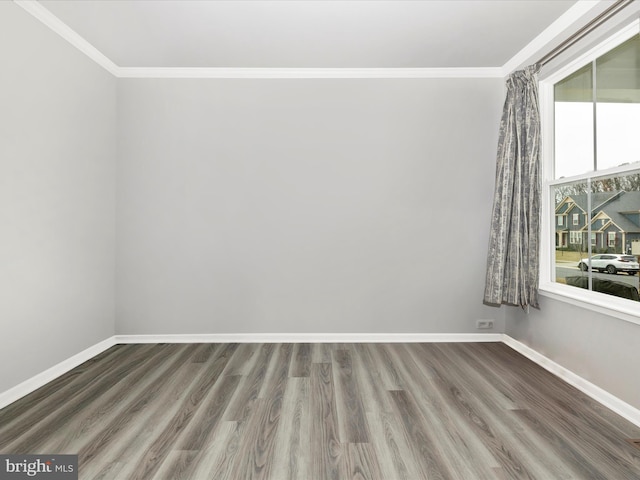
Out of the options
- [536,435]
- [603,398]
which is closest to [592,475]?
[536,435]

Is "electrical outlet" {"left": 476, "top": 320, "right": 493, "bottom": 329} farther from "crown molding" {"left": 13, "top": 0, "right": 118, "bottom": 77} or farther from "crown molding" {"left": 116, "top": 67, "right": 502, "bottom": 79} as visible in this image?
"crown molding" {"left": 13, "top": 0, "right": 118, "bottom": 77}

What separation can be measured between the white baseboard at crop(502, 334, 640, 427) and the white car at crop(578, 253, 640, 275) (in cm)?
81

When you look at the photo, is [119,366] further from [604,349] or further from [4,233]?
→ [604,349]

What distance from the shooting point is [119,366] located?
319cm

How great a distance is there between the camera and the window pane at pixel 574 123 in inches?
111

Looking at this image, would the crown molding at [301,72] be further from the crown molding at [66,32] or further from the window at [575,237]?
the window at [575,237]

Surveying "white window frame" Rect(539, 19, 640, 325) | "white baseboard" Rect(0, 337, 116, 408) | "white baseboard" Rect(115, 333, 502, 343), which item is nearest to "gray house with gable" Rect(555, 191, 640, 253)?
"white window frame" Rect(539, 19, 640, 325)

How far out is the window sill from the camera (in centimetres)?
233

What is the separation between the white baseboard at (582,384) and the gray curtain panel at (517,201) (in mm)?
480

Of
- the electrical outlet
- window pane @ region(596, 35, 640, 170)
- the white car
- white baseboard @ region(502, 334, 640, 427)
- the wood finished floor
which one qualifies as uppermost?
window pane @ region(596, 35, 640, 170)

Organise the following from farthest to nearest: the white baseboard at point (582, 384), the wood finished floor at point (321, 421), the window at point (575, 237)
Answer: the window at point (575, 237), the white baseboard at point (582, 384), the wood finished floor at point (321, 421)

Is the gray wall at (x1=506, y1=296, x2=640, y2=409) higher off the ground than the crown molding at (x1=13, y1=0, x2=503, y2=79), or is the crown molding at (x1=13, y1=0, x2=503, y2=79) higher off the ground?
the crown molding at (x1=13, y1=0, x2=503, y2=79)

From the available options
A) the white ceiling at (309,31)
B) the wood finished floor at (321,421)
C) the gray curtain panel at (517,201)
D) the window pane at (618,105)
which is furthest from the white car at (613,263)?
the white ceiling at (309,31)

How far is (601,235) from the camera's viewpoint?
2680 mm
